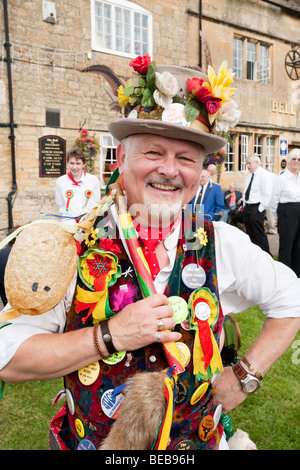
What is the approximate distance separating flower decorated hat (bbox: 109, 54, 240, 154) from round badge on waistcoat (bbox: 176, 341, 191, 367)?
0.77m

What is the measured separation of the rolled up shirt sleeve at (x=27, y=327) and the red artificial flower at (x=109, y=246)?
168mm

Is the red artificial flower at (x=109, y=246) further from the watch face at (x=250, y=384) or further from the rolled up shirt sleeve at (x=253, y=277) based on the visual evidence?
the watch face at (x=250, y=384)

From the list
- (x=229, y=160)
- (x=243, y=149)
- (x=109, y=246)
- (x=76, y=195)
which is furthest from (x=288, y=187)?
(x=243, y=149)

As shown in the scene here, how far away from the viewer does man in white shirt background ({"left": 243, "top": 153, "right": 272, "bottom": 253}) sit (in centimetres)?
778

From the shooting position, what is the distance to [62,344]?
1.24m

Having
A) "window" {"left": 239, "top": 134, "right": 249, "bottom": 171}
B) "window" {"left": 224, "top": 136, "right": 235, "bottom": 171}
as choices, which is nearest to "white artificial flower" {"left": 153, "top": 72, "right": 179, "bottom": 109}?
"window" {"left": 224, "top": 136, "right": 235, "bottom": 171}

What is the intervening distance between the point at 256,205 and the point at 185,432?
705 centimetres

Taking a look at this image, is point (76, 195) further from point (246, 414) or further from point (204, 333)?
point (204, 333)

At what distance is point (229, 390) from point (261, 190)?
6816mm

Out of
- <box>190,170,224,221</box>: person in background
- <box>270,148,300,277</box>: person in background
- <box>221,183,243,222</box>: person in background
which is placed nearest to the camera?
<box>270,148,300,277</box>: person in background

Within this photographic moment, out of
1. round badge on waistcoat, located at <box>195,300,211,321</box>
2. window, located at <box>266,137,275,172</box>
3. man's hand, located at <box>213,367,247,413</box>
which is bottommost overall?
man's hand, located at <box>213,367,247,413</box>

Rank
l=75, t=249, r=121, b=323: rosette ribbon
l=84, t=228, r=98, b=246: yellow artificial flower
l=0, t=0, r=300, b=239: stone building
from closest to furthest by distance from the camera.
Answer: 1. l=75, t=249, r=121, b=323: rosette ribbon
2. l=84, t=228, r=98, b=246: yellow artificial flower
3. l=0, t=0, r=300, b=239: stone building

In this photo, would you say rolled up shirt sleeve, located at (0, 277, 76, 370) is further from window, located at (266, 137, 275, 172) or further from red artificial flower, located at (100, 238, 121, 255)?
window, located at (266, 137, 275, 172)

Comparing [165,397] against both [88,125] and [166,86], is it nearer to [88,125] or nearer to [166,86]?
[166,86]
